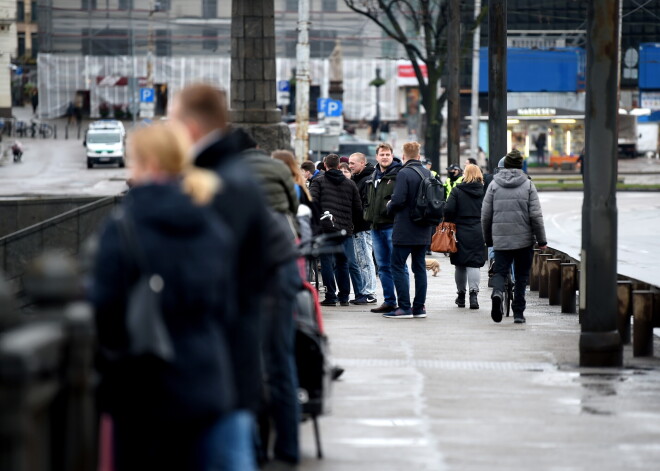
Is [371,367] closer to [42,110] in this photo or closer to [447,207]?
[447,207]

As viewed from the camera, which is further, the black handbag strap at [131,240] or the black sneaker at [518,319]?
the black sneaker at [518,319]

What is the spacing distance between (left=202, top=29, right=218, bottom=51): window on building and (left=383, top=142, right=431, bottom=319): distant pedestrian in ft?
228

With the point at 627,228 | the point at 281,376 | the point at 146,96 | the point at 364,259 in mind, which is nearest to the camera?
the point at 281,376

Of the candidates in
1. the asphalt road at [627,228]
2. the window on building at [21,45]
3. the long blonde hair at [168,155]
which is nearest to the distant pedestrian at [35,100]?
the window on building at [21,45]

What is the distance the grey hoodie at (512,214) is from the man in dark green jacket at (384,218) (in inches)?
50.4

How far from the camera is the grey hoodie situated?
14180mm

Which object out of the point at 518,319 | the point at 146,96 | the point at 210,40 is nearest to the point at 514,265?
the point at 518,319

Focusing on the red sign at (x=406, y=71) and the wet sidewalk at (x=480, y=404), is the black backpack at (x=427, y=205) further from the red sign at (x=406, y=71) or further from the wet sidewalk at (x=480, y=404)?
the red sign at (x=406, y=71)

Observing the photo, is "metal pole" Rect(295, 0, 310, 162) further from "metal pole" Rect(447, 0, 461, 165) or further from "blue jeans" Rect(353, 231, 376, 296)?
"blue jeans" Rect(353, 231, 376, 296)

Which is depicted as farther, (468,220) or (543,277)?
(543,277)

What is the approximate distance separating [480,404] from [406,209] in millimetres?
5324

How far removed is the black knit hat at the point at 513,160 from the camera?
14.4 metres

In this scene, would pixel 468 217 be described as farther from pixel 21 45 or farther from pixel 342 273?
pixel 21 45

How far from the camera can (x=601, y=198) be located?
11477 mm
